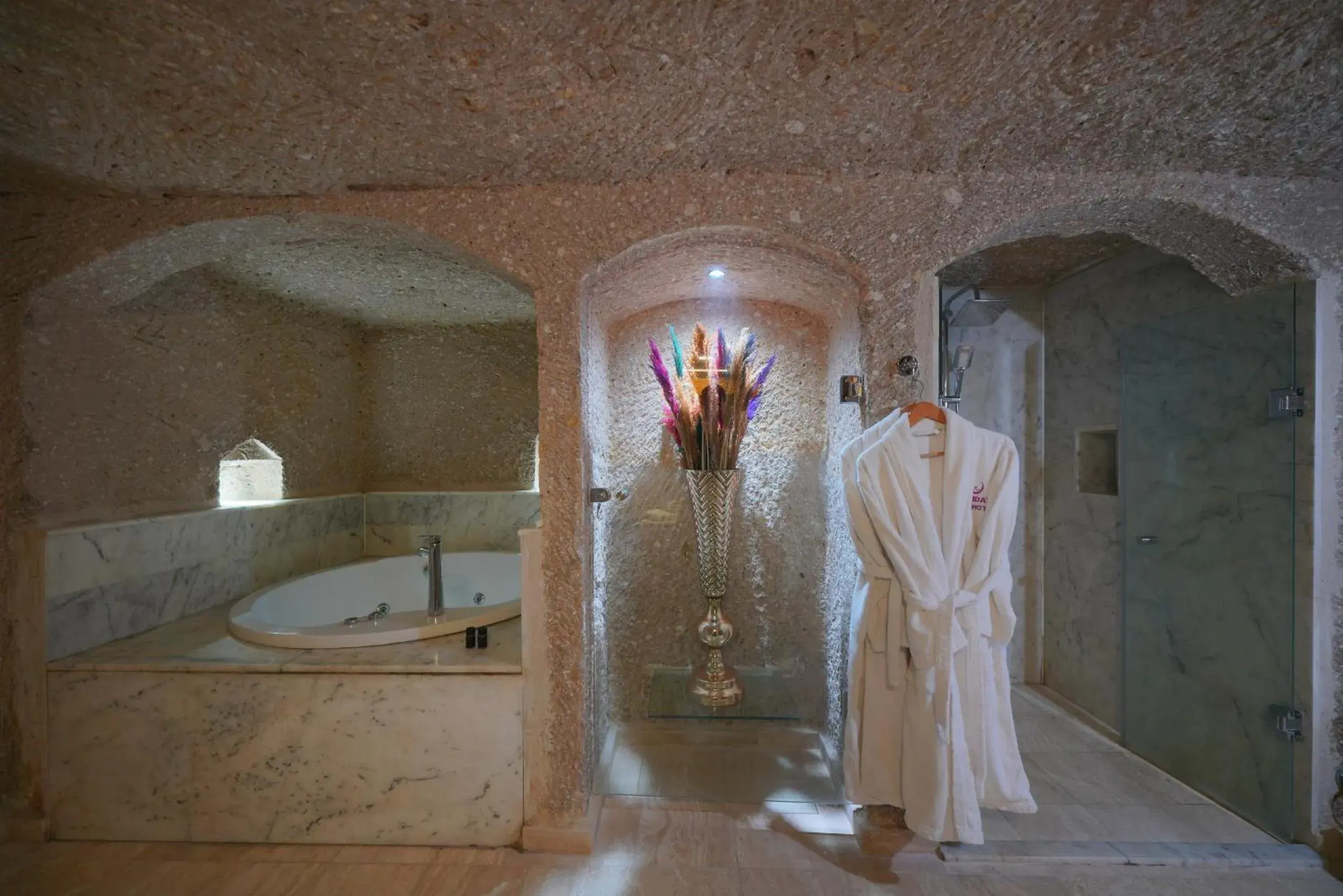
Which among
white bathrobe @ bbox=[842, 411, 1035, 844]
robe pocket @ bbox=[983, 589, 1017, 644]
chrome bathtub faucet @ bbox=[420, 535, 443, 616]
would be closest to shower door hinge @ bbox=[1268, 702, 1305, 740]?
white bathrobe @ bbox=[842, 411, 1035, 844]

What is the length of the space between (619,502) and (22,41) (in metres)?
1.76

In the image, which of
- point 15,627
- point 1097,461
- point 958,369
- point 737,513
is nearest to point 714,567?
point 737,513

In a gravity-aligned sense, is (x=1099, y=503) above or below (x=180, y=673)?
above

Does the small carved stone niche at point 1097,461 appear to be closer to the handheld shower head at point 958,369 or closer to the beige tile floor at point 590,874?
the handheld shower head at point 958,369

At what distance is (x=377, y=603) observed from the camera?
2400mm

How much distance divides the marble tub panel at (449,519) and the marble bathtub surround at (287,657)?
3.40ft

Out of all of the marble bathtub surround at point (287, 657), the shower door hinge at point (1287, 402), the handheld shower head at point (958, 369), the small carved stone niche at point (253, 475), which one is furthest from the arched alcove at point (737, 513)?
the small carved stone niche at point (253, 475)

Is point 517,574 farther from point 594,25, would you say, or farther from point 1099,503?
point 1099,503

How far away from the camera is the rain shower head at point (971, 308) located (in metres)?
2.14

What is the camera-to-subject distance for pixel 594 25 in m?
0.95

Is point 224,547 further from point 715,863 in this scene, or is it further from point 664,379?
point 715,863

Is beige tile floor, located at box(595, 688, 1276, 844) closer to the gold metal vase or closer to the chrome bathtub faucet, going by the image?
the gold metal vase

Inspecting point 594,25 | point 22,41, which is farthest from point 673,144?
point 22,41

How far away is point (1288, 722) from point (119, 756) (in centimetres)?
320
